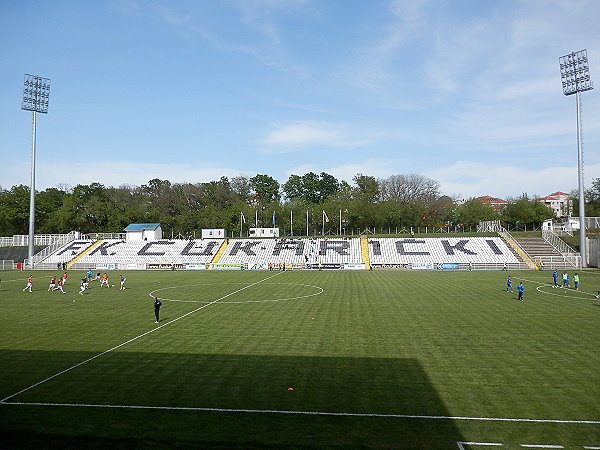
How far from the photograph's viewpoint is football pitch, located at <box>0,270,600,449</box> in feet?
31.2

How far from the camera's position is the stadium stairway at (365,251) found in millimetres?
60312

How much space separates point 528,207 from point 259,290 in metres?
72.8

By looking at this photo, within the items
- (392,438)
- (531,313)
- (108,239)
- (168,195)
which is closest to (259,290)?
(531,313)

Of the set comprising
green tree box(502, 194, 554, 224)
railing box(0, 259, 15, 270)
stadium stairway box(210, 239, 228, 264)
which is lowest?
railing box(0, 259, 15, 270)

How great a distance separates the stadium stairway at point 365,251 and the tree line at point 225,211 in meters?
17.9

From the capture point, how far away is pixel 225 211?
3848 inches

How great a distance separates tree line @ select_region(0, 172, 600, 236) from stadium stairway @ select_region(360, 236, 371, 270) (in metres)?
17.9

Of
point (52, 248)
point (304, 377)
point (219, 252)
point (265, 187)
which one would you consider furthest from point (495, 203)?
point (304, 377)

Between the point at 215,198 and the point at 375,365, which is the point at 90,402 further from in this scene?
the point at 215,198

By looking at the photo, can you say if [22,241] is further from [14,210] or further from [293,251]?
[293,251]

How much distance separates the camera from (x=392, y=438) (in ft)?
30.2

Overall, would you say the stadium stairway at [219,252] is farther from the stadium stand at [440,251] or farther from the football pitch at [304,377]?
the football pitch at [304,377]

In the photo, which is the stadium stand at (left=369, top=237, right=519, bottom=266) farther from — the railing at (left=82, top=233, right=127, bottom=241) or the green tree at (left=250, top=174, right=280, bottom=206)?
the green tree at (left=250, top=174, right=280, bottom=206)

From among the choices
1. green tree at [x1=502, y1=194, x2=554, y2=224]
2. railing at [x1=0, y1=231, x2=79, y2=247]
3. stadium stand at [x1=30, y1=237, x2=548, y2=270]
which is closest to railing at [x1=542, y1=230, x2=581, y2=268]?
stadium stand at [x1=30, y1=237, x2=548, y2=270]
